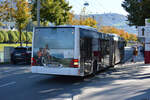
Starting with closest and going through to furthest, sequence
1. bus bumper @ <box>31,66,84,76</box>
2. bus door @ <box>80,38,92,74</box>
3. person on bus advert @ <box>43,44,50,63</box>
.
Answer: bus bumper @ <box>31,66,84,76</box> < person on bus advert @ <box>43,44,50,63</box> < bus door @ <box>80,38,92,74</box>

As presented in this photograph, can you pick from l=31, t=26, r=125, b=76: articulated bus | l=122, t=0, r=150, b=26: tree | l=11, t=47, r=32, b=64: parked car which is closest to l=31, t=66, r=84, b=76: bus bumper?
l=31, t=26, r=125, b=76: articulated bus

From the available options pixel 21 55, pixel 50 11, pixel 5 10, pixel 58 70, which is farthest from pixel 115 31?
pixel 58 70

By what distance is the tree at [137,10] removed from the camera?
2040 centimetres

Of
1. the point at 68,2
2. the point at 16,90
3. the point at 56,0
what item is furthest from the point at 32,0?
the point at 16,90

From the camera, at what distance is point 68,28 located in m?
11.1

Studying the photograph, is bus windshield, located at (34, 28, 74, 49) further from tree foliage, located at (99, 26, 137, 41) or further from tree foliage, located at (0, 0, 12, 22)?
tree foliage, located at (99, 26, 137, 41)

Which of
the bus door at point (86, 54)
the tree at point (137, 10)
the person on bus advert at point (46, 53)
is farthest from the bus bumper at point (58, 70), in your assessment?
the tree at point (137, 10)

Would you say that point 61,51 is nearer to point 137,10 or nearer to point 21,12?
point 137,10

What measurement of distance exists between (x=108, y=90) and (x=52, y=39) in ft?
11.5

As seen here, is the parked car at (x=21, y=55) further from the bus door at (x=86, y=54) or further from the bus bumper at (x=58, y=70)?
the bus bumper at (x=58, y=70)

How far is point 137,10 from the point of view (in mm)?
24594

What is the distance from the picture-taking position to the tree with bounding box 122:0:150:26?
2040 centimetres

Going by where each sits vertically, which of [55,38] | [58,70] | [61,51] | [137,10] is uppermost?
[137,10]

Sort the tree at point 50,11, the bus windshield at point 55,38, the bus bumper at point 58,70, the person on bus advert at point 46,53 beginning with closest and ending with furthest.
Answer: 1. the bus bumper at point 58,70
2. the bus windshield at point 55,38
3. the person on bus advert at point 46,53
4. the tree at point 50,11
